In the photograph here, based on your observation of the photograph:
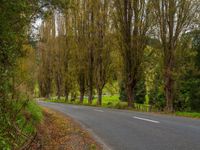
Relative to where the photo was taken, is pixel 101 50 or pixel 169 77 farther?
pixel 101 50

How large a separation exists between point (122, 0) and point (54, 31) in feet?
95.8

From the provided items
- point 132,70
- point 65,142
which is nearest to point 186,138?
point 65,142

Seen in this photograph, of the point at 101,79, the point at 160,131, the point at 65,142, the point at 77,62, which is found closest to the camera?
the point at 65,142

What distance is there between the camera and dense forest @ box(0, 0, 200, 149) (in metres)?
8.74

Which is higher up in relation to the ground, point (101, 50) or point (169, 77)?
point (101, 50)

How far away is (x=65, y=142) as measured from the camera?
9.87 metres

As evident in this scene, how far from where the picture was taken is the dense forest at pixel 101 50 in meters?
8.74

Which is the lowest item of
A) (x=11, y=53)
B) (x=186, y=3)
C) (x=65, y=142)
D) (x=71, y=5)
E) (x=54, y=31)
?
(x=65, y=142)

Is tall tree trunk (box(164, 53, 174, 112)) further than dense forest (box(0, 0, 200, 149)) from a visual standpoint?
Yes

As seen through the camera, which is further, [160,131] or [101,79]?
[101,79]

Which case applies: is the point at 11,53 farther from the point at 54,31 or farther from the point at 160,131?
the point at 54,31

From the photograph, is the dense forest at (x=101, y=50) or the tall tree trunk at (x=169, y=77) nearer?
the dense forest at (x=101, y=50)

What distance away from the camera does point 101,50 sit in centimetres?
3744

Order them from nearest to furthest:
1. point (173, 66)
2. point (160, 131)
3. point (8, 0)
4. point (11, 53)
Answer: point (8, 0) → point (11, 53) → point (160, 131) → point (173, 66)
